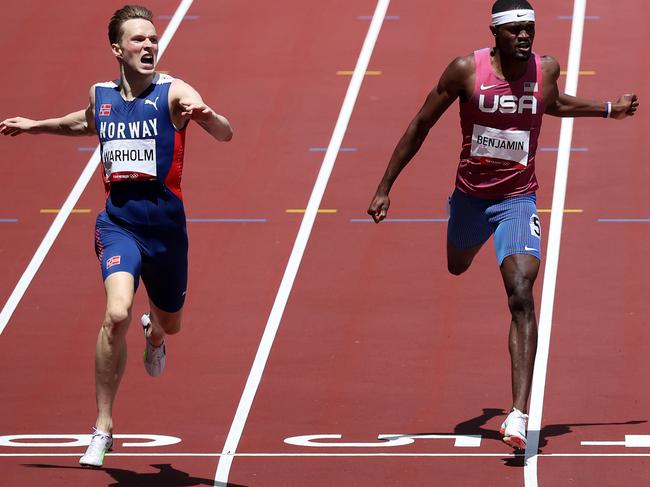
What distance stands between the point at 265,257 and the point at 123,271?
4543 millimetres

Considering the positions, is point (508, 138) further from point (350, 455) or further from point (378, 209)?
point (350, 455)

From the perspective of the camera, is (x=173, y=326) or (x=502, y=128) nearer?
(x=502, y=128)

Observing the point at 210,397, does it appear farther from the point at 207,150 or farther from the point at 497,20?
the point at 207,150

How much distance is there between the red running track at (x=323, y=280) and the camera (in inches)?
364

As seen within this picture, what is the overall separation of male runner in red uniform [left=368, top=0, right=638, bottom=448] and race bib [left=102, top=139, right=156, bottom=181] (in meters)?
1.41

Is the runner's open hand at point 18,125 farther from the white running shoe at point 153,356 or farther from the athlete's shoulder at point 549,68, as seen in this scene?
the athlete's shoulder at point 549,68

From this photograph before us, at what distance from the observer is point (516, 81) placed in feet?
29.6

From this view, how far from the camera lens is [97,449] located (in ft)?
26.8

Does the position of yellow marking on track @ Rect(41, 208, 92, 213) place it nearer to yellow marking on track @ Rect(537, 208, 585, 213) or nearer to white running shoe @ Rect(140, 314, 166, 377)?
yellow marking on track @ Rect(537, 208, 585, 213)

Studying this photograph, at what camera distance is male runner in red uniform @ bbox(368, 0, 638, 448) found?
8.86m

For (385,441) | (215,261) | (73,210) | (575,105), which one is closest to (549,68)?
(575,105)

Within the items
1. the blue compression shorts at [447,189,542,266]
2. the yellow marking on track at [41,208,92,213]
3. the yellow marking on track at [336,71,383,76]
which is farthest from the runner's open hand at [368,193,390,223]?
the yellow marking on track at [336,71,383,76]

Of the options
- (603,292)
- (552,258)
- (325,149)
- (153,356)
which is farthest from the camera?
(325,149)

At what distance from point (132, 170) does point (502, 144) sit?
6.88 feet
